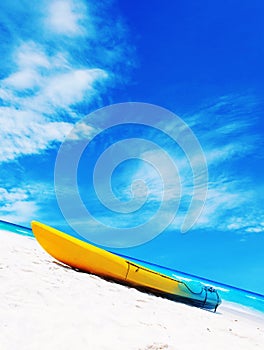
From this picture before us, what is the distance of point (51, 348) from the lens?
2980 millimetres

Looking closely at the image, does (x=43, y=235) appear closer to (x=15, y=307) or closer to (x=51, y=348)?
(x=15, y=307)

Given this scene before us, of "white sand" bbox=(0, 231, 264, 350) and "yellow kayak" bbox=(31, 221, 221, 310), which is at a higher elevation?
"yellow kayak" bbox=(31, 221, 221, 310)

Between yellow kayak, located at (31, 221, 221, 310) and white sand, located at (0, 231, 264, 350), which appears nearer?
white sand, located at (0, 231, 264, 350)

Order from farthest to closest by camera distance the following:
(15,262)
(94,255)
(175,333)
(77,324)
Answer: (94,255) < (15,262) < (175,333) < (77,324)

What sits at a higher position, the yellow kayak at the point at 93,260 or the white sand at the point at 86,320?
the yellow kayak at the point at 93,260

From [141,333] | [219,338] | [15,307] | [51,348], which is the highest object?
[219,338]

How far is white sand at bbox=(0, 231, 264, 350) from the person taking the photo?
323 cm

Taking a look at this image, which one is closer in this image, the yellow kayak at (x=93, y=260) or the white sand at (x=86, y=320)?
the white sand at (x=86, y=320)

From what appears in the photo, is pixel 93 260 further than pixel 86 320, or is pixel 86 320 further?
pixel 93 260

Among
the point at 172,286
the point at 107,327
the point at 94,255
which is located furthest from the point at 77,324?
the point at 172,286

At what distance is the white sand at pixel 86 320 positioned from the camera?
3.23 metres

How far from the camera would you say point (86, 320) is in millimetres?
3812

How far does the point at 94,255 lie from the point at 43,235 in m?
1.14

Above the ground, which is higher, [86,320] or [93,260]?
[93,260]
